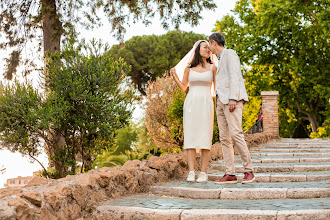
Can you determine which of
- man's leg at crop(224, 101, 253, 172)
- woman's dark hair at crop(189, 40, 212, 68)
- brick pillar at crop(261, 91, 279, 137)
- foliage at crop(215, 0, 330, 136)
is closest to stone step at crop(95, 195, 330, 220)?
man's leg at crop(224, 101, 253, 172)

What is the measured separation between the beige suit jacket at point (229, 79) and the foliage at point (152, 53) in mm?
25361

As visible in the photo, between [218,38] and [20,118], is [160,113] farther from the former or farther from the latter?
[218,38]

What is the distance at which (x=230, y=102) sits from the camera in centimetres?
505

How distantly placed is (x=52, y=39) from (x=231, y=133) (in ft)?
29.5

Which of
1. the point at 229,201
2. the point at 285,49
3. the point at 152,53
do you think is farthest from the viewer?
the point at 152,53

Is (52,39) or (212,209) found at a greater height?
(52,39)

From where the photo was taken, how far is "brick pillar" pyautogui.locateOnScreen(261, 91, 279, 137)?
560 inches

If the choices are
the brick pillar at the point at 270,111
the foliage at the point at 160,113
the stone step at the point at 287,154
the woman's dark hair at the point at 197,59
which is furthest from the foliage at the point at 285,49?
the woman's dark hair at the point at 197,59

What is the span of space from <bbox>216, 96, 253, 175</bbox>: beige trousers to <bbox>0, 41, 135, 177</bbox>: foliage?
6.02 m

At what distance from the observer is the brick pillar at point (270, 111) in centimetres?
1423

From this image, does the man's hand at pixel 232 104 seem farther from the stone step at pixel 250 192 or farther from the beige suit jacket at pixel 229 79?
the stone step at pixel 250 192

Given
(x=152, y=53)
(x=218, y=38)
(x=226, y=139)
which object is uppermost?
(x=152, y=53)

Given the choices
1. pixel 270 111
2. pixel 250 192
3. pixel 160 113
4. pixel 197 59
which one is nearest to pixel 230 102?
pixel 197 59

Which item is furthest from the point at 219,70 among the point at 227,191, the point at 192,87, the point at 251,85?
the point at 251,85
